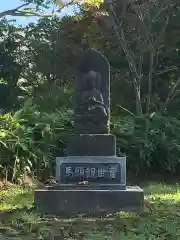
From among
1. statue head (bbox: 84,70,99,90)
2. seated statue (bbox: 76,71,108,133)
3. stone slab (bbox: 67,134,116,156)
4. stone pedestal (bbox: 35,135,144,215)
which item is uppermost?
statue head (bbox: 84,70,99,90)

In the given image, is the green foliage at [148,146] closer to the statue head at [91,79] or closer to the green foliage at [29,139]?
the green foliage at [29,139]

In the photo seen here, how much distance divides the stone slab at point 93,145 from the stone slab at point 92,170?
0.87 ft

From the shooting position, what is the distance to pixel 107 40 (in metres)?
16.3

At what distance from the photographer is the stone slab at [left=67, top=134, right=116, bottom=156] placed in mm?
8141

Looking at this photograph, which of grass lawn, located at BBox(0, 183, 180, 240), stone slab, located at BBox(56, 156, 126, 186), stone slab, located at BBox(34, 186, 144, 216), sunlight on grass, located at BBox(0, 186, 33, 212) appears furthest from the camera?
sunlight on grass, located at BBox(0, 186, 33, 212)

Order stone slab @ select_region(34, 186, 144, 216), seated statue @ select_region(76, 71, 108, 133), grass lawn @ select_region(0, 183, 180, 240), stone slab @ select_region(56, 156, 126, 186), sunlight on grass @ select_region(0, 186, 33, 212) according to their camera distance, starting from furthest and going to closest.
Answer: seated statue @ select_region(76, 71, 108, 133) → sunlight on grass @ select_region(0, 186, 33, 212) → stone slab @ select_region(56, 156, 126, 186) → stone slab @ select_region(34, 186, 144, 216) → grass lawn @ select_region(0, 183, 180, 240)

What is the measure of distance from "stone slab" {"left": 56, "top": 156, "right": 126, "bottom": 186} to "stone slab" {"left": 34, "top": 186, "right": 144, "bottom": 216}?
395 millimetres

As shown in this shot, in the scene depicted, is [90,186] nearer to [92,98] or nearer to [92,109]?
[92,109]

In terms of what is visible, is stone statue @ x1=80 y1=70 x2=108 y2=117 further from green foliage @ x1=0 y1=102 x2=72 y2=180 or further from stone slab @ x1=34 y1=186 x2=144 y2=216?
green foliage @ x1=0 y1=102 x2=72 y2=180

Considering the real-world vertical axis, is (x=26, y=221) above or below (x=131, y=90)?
below

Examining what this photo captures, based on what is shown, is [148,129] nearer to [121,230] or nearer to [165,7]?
[165,7]

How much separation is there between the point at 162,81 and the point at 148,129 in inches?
173

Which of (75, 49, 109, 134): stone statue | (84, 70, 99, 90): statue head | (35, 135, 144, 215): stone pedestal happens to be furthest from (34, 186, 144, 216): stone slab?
(84, 70, 99, 90): statue head

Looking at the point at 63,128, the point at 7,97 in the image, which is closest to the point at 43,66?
the point at 7,97
